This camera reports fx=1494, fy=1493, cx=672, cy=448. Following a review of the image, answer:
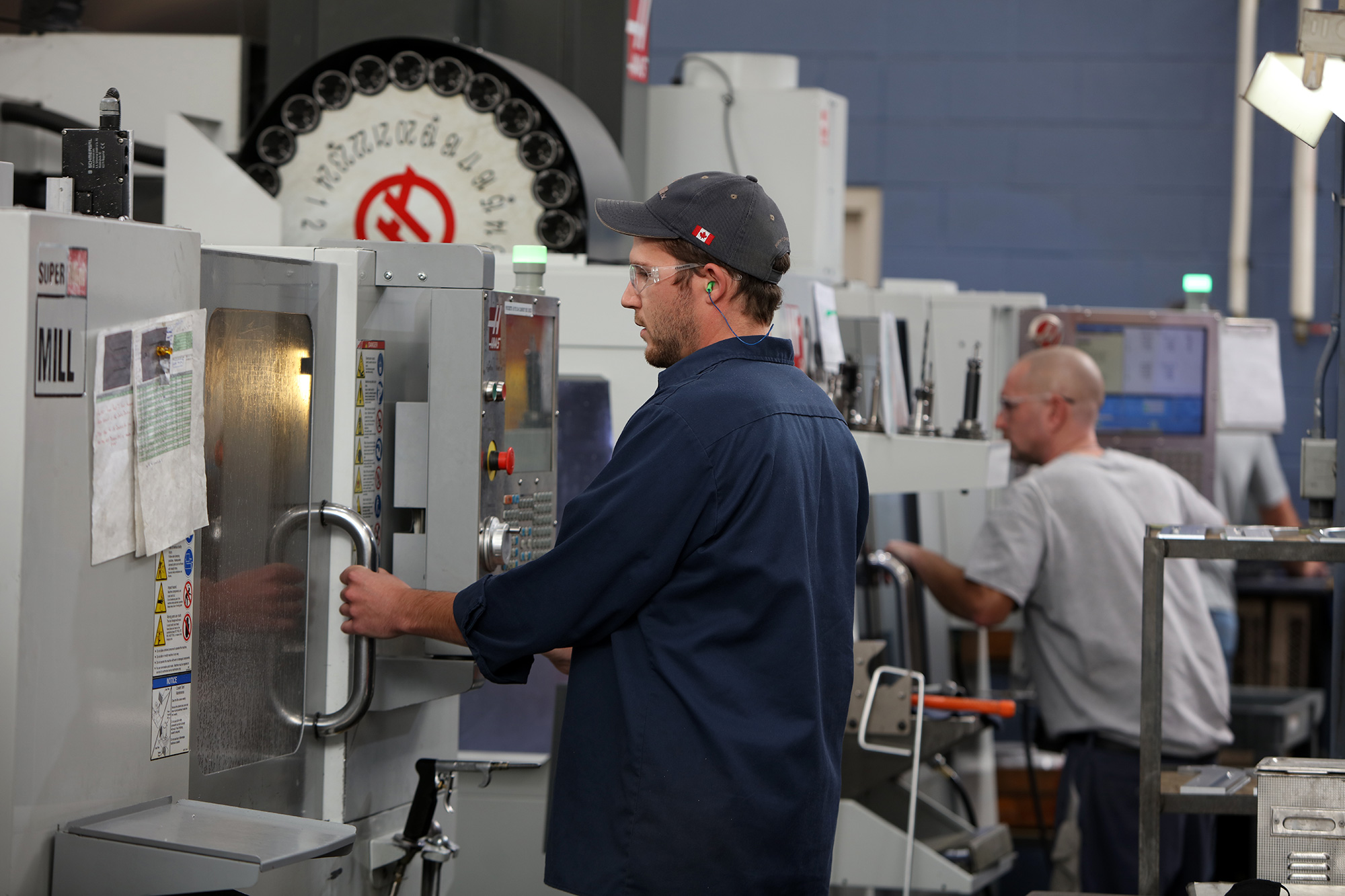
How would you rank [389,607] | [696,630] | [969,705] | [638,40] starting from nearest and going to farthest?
1. [696,630]
2. [389,607]
3. [969,705]
4. [638,40]

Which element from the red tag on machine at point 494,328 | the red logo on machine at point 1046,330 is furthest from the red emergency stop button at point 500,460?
the red logo on machine at point 1046,330

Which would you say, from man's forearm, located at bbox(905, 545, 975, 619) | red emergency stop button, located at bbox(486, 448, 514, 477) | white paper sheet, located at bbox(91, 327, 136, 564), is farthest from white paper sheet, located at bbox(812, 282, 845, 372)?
white paper sheet, located at bbox(91, 327, 136, 564)

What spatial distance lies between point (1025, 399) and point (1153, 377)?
80 cm

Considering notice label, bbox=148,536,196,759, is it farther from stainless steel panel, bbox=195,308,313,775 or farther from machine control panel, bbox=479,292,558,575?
machine control panel, bbox=479,292,558,575

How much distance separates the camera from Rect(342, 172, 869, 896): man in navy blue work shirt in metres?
1.58

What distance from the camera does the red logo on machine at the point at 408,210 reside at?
9.18 feet

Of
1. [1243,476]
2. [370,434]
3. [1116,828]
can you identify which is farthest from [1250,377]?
[370,434]

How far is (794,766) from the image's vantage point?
5.32 feet

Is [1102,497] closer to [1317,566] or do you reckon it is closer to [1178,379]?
[1178,379]

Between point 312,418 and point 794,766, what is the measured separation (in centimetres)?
74

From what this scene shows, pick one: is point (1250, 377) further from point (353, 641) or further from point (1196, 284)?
point (353, 641)

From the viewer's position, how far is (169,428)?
4.98ft

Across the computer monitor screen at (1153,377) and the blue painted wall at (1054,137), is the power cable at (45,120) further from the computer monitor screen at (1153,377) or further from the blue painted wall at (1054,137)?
the blue painted wall at (1054,137)

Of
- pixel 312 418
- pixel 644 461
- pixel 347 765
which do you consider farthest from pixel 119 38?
pixel 644 461
